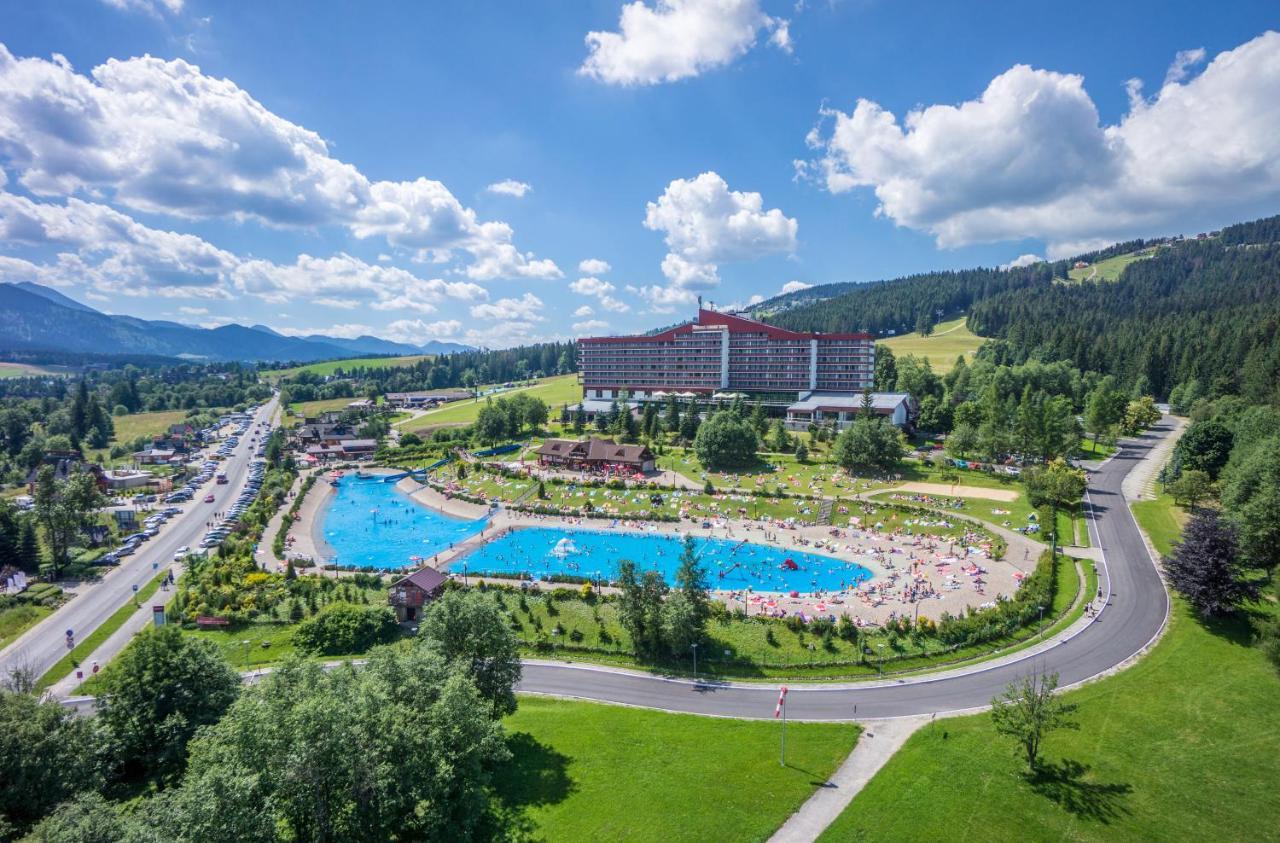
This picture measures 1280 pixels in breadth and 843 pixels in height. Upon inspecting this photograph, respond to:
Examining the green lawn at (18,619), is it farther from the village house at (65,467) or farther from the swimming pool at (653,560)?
the village house at (65,467)

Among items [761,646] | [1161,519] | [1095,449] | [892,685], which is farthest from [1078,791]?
[1095,449]

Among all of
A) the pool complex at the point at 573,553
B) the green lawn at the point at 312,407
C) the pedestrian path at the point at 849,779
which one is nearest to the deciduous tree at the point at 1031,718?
the pedestrian path at the point at 849,779

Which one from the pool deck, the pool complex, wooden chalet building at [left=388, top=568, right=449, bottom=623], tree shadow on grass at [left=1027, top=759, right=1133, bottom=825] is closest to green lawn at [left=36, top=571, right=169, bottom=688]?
the pool deck

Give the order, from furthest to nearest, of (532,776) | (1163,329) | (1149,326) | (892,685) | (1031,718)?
(1149,326)
(1163,329)
(892,685)
(532,776)
(1031,718)

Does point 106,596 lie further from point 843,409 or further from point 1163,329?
point 1163,329

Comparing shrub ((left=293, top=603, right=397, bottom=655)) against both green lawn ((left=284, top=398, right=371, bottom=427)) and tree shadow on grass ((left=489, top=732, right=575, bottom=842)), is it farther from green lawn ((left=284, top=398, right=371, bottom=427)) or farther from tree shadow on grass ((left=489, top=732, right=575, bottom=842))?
green lawn ((left=284, top=398, right=371, bottom=427))

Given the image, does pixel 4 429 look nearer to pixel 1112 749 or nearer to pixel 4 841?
pixel 4 841

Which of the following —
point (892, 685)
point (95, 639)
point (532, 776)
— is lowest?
point (95, 639)
